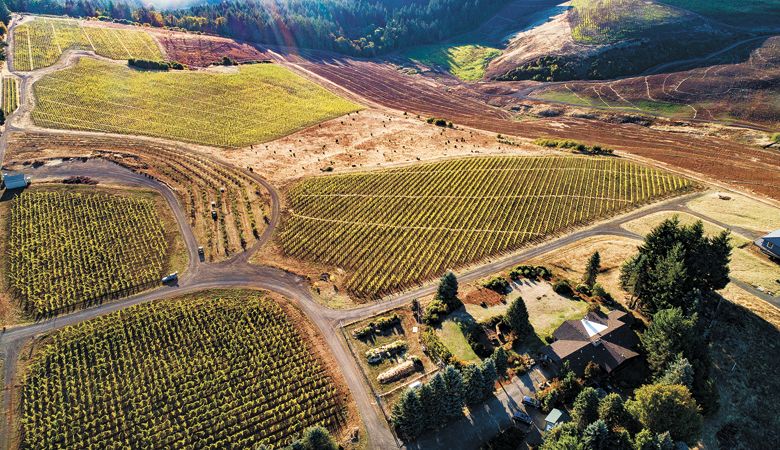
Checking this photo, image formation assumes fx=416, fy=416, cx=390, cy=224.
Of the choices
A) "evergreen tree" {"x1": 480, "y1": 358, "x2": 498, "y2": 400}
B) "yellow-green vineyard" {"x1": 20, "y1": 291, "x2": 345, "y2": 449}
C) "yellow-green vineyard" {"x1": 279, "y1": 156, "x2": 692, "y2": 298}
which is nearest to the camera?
"yellow-green vineyard" {"x1": 20, "y1": 291, "x2": 345, "y2": 449}

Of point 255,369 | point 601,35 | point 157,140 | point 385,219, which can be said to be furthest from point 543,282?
point 601,35

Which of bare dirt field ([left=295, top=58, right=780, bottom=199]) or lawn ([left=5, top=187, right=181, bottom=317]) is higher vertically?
bare dirt field ([left=295, top=58, right=780, bottom=199])

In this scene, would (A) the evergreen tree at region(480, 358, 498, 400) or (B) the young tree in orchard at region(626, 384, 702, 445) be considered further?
(A) the evergreen tree at region(480, 358, 498, 400)

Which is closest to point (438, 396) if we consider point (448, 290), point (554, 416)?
point (554, 416)

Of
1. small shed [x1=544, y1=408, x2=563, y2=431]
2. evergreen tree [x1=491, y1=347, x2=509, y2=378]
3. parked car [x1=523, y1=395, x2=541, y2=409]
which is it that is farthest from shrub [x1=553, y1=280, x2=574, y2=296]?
small shed [x1=544, y1=408, x2=563, y2=431]

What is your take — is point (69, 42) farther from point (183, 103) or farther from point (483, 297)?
point (483, 297)

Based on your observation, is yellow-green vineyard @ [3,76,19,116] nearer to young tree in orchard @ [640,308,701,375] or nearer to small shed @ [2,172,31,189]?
small shed @ [2,172,31,189]
